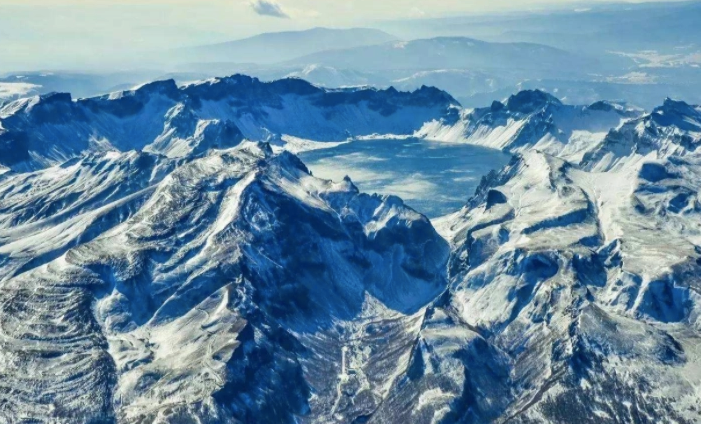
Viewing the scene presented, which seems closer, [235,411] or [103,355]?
[235,411]

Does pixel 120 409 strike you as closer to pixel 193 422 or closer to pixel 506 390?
pixel 193 422

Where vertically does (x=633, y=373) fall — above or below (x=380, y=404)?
above

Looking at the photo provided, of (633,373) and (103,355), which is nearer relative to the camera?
(633,373)

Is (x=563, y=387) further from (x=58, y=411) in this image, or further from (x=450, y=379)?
(x=58, y=411)

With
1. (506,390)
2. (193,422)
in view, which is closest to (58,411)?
(193,422)

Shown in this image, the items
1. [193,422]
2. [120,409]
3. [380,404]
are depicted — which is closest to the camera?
[193,422]

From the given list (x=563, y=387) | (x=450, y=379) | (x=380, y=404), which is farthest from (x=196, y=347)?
(x=563, y=387)

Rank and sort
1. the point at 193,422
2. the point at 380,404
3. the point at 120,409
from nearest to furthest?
the point at 193,422
the point at 120,409
the point at 380,404

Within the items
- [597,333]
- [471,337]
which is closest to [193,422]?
[471,337]

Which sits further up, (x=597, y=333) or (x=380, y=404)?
(x=597, y=333)
